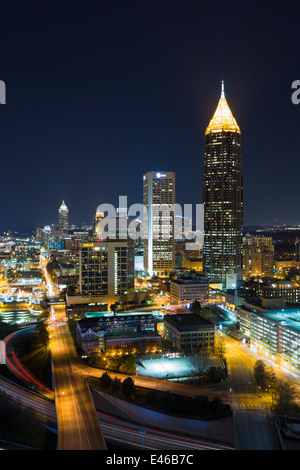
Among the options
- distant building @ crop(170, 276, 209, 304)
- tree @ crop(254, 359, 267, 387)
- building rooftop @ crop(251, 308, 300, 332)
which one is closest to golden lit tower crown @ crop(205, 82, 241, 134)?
distant building @ crop(170, 276, 209, 304)

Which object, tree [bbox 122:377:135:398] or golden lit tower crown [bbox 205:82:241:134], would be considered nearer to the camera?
tree [bbox 122:377:135:398]

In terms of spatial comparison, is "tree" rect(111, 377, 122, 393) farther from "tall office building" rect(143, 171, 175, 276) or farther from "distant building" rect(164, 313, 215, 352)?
"tall office building" rect(143, 171, 175, 276)

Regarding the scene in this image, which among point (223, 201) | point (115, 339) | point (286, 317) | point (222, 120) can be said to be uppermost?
point (222, 120)

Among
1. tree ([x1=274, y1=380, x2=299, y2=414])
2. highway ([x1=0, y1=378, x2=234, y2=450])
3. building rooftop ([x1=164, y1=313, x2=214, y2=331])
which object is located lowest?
highway ([x1=0, y1=378, x2=234, y2=450])

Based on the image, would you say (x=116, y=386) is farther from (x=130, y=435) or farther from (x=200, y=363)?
(x=200, y=363)

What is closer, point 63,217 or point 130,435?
point 130,435

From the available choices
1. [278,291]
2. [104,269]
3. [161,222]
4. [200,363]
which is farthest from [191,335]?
[161,222]

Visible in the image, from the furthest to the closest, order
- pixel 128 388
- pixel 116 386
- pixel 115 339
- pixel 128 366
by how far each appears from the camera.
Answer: pixel 115 339, pixel 128 366, pixel 116 386, pixel 128 388
